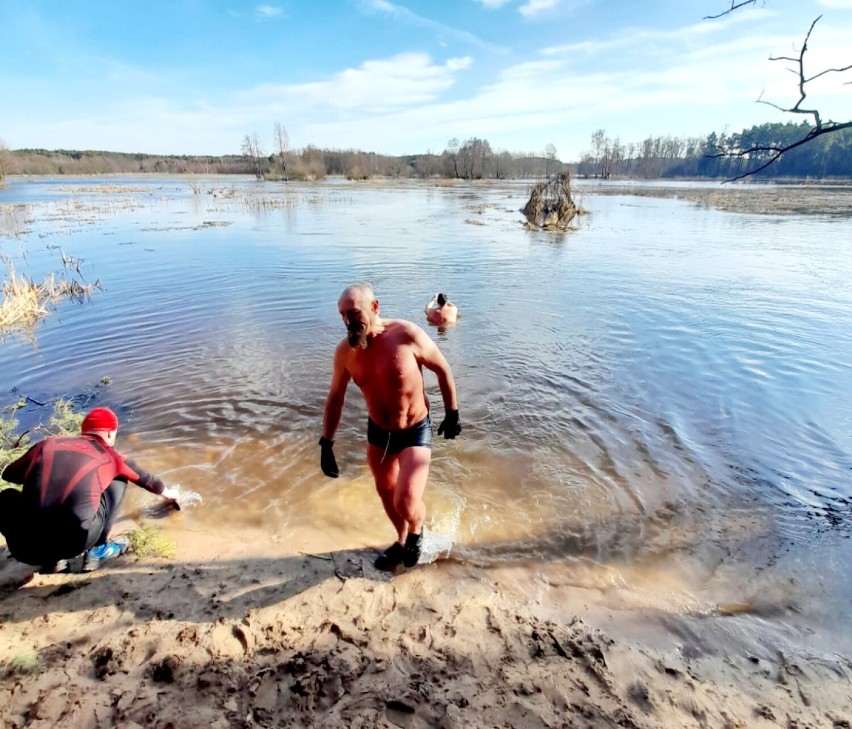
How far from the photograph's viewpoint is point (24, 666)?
7.94 ft

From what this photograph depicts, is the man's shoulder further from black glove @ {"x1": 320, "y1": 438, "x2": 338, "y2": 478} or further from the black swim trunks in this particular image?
black glove @ {"x1": 320, "y1": 438, "x2": 338, "y2": 478}

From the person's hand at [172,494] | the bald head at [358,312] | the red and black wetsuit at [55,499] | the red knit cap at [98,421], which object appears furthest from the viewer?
the person's hand at [172,494]

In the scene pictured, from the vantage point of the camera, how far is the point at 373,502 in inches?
171

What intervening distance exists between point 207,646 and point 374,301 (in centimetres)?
224

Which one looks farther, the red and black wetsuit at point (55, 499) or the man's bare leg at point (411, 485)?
the man's bare leg at point (411, 485)

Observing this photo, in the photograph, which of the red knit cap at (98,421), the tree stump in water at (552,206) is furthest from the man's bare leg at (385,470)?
the tree stump in water at (552,206)

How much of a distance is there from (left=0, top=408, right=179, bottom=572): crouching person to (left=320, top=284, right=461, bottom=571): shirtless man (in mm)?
1458

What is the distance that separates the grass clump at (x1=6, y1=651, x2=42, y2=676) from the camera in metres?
2.40

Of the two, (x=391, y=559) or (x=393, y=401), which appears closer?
(x=393, y=401)

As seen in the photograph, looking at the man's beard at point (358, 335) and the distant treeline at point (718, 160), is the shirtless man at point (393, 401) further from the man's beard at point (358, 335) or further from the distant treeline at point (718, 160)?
the distant treeline at point (718, 160)

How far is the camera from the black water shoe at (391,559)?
11.3 feet

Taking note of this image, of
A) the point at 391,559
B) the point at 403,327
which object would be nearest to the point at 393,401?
the point at 403,327

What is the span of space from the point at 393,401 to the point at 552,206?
27.9m

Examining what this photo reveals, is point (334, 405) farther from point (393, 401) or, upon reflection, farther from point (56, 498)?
point (56, 498)
